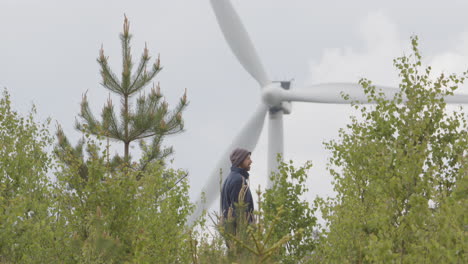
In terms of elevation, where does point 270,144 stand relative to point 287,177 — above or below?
above

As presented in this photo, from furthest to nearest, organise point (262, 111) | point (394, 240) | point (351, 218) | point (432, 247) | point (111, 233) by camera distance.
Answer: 1. point (262, 111)
2. point (351, 218)
3. point (111, 233)
4. point (394, 240)
5. point (432, 247)

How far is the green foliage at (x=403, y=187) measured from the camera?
6098 millimetres

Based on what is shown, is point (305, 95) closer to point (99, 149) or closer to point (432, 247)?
point (99, 149)

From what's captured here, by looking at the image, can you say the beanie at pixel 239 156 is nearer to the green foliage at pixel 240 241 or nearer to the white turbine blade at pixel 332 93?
the green foliage at pixel 240 241

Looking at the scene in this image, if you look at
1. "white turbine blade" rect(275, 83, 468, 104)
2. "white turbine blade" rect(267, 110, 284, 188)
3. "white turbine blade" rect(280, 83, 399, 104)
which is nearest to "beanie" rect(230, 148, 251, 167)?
"white turbine blade" rect(275, 83, 468, 104)

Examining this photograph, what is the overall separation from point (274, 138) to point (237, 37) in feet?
13.2

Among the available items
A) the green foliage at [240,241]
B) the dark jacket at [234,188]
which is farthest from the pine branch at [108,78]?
the green foliage at [240,241]

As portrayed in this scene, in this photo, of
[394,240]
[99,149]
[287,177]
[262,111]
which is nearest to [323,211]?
[287,177]

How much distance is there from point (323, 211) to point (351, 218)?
2500mm

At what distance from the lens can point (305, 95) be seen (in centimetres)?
2781

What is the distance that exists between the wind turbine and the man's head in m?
15.8

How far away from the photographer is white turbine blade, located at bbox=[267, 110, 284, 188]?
89.0 ft

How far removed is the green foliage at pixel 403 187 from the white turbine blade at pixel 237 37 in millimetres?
10826

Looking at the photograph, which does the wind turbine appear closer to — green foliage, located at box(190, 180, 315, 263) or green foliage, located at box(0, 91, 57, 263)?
green foliage, located at box(0, 91, 57, 263)
